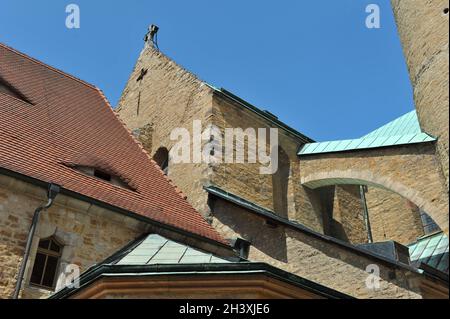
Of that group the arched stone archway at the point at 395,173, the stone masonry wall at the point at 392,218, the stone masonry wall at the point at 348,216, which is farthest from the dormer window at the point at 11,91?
the stone masonry wall at the point at 392,218

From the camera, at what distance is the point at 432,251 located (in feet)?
36.7

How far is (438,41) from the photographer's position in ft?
28.9

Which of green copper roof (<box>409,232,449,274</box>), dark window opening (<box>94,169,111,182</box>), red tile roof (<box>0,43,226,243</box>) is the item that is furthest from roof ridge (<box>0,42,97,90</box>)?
green copper roof (<box>409,232,449,274</box>)

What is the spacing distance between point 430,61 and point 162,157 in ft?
21.2

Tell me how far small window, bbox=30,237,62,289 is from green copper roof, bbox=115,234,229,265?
114 centimetres

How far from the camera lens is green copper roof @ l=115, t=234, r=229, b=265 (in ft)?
21.0

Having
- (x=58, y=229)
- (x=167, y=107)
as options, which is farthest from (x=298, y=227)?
(x=167, y=107)

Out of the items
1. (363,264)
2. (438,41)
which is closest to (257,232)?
(363,264)

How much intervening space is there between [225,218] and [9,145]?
3857mm

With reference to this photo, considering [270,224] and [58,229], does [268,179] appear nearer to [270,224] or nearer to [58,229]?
[270,224]

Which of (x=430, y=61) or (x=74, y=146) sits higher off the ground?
(x=430, y=61)

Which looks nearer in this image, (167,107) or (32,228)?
(32,228)
